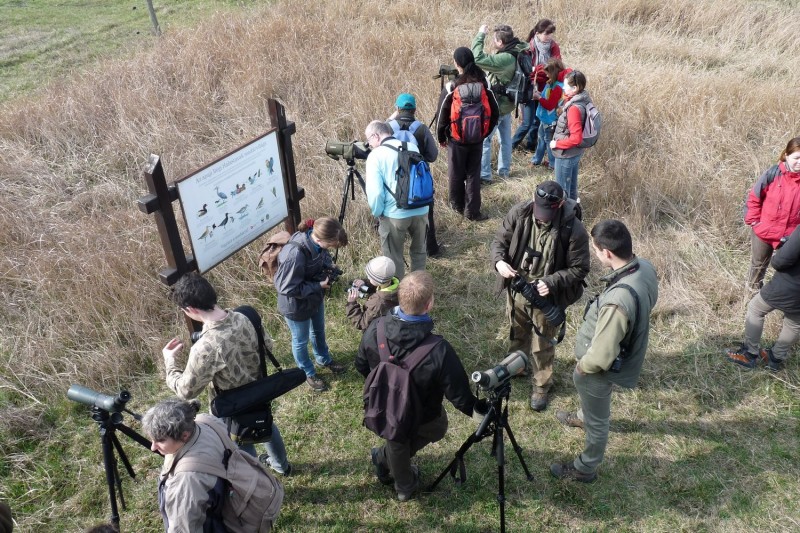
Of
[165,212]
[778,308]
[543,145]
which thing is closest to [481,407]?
[165,212]

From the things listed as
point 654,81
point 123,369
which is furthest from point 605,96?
point 123,369

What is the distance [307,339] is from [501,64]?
397 centimetres

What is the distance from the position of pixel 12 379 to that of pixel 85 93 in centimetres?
520

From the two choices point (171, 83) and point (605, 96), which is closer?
point (605, 96)

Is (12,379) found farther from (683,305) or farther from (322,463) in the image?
(683,305)

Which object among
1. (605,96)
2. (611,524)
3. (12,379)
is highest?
(605,96)

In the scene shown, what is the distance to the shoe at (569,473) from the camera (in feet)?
12.6

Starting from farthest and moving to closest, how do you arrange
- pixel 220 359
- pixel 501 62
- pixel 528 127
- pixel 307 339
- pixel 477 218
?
pixel 528 127 → pixel 501 62 → pixel 477 218 → pixel 307 339 → pixel 220 359

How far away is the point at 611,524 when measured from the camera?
3629 millimetres

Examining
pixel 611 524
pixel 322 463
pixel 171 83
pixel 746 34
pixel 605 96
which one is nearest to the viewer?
pixel 611 524

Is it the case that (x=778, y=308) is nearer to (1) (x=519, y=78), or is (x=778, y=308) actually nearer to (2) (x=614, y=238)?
(2) (x=614, y=238)

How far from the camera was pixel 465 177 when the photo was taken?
6316 millimetres

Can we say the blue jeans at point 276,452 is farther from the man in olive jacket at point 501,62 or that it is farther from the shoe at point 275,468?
the man in olive jacket at point 501,62

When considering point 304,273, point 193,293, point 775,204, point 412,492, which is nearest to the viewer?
point 193,293
